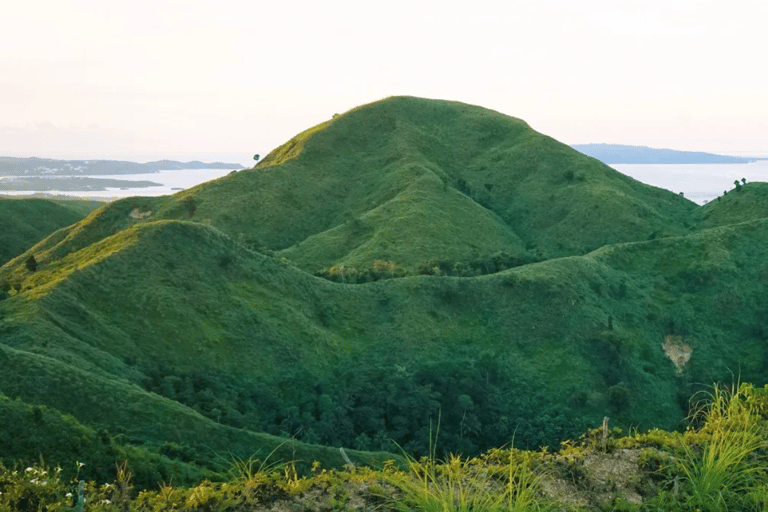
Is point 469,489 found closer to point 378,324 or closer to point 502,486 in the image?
point 502,486

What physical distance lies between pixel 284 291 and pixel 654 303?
43487mm

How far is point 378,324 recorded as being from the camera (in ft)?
225

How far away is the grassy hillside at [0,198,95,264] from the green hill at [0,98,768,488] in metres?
17.0

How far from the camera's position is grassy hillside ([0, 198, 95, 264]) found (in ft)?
418

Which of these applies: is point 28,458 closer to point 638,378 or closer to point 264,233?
point 638,378

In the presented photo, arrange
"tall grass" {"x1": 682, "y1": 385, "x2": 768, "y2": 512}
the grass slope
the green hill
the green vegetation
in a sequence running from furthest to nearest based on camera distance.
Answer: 1. the grass slope
2. the green hill
3. "tall grass" {"x1": 682, "y1": 385, "x2": 768, "y2": 512}
4. the green vegetation

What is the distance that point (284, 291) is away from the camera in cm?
6756

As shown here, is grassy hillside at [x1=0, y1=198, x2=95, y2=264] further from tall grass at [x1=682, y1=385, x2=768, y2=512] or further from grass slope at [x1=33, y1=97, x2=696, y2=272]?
tall grass at [x1=682, y1=385, x2=768, y2=512]

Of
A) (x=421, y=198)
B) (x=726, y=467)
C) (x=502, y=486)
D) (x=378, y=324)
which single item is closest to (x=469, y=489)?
(x=502, y=486)

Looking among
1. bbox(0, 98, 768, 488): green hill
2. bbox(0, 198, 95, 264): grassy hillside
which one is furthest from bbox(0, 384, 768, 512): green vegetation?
bbox(0, 198, 95, 264): grassy hillside

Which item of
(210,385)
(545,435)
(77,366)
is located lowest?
(545,435)

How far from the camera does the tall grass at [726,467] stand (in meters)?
11.6

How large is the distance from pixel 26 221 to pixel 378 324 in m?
97.7

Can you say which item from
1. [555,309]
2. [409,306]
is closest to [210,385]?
[409,306]
